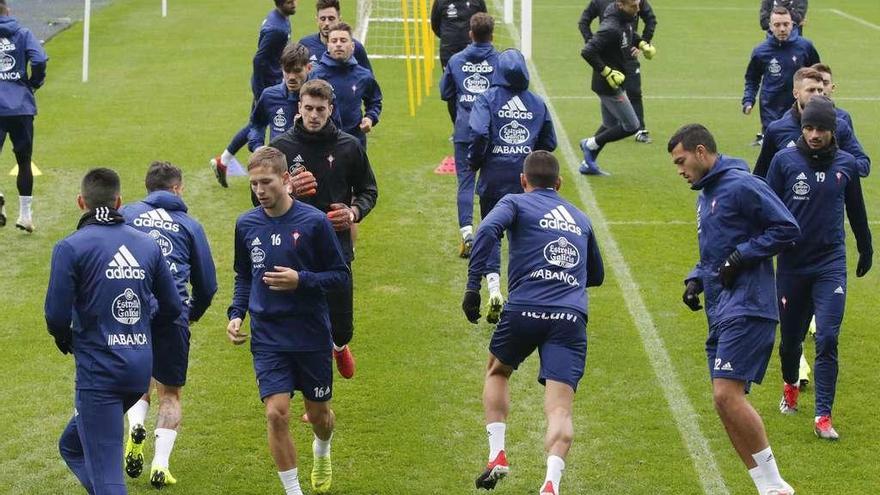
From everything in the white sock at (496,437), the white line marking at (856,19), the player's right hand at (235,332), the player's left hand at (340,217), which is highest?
the player's left hand at (340,217)

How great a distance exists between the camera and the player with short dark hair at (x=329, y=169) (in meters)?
8.88

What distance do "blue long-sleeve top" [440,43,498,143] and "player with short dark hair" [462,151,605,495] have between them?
18.3 feet

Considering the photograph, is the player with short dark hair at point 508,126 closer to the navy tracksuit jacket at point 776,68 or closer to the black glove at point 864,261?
the black glove at point 864,261

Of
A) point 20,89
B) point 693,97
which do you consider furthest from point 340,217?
point 693,97

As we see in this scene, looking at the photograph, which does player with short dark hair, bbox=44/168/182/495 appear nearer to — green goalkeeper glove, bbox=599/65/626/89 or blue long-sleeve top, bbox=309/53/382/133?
blue long-sleeve top, bbox=309/53/382/133

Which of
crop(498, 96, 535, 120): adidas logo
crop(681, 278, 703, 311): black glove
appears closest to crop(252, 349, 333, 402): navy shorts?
crop(681, 278, 703, 311): black glove

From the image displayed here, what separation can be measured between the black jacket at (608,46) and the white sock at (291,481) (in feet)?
30.2

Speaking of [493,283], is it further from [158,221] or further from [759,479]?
[759,479]

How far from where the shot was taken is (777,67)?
15.5 meters

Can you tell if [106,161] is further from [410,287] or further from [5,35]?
[410,287]

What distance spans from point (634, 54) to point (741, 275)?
372 inches

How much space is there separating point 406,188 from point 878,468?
26.9ft

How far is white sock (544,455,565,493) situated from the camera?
24.3 feet

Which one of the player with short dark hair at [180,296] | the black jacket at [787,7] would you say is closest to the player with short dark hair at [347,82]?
the player with short dark hair at [180,296]
